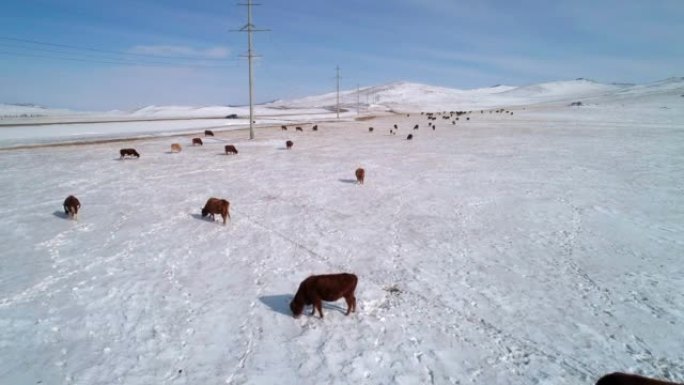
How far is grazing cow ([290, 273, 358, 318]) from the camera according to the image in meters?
7.62

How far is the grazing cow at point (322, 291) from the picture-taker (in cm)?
762

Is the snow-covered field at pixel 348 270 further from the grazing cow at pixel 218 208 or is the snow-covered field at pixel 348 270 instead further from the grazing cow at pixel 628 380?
the grazing cow at pixel 628 380

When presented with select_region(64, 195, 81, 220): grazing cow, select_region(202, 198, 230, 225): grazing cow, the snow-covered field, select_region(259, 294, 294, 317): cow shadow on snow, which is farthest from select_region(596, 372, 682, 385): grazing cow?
select_region(64, 195, 81, 220): grazing cow

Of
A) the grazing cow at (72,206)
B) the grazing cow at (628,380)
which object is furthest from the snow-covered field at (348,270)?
the grazing cow at (628,380)

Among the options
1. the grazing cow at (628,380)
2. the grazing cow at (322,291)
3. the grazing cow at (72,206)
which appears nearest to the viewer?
the grazing cow at (628,380)

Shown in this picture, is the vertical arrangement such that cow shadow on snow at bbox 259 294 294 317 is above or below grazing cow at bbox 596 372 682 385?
below

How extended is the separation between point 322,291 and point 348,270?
2188 mm

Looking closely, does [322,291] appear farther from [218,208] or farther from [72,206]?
[72,206]

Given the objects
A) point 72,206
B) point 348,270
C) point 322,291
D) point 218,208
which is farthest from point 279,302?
point 72,206

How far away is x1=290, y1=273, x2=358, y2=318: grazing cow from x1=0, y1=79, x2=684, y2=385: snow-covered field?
339 mm

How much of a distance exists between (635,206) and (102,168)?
83.3ft

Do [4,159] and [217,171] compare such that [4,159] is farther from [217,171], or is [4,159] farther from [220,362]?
[220,362]

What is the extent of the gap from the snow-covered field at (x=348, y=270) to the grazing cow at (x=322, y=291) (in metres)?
0.34

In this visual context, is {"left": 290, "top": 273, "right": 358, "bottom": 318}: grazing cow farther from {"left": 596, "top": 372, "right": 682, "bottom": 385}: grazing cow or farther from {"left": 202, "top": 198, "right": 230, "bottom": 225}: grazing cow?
{"left": 202, "top": 198, "right": 230, "bottom": 225}: grazing cow
